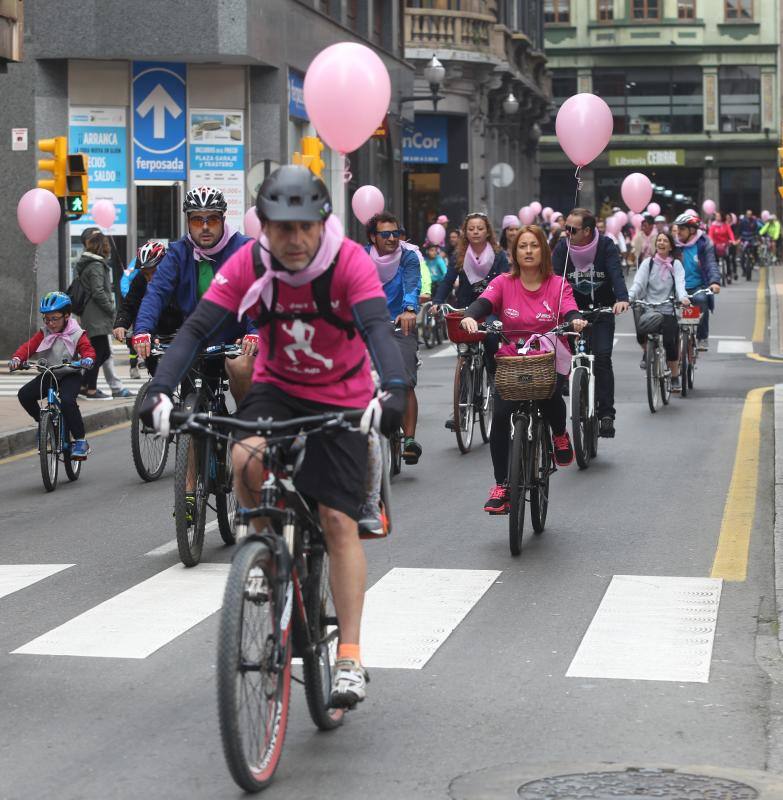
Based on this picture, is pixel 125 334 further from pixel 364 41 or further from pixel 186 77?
pixel 364 41

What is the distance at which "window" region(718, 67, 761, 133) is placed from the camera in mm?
84188

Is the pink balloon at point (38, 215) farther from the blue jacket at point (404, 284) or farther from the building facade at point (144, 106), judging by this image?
the blue jacket at point (404, 284)

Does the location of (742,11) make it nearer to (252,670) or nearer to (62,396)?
(62,396)

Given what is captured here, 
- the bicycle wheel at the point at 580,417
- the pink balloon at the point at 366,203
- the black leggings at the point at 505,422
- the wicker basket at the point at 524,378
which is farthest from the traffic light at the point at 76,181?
the wicker basket at the point at 524,378

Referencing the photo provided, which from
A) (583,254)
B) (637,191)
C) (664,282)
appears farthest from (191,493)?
(637,191)

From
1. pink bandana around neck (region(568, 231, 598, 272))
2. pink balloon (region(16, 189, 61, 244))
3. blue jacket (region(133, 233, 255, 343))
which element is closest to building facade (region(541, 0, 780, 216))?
pink balloon (region(16, 189, 61, 244))

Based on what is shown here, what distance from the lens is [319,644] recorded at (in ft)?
18.5

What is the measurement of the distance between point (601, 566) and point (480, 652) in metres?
2.03

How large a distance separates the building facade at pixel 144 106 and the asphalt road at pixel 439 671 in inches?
577


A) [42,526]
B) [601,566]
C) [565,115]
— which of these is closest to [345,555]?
[601,566]

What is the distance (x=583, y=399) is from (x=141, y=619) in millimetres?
5607

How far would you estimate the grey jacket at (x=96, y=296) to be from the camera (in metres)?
18.3

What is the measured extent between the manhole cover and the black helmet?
1.85 meters

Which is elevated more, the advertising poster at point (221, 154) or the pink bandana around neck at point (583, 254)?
the advertising poster at point (221, 154)
